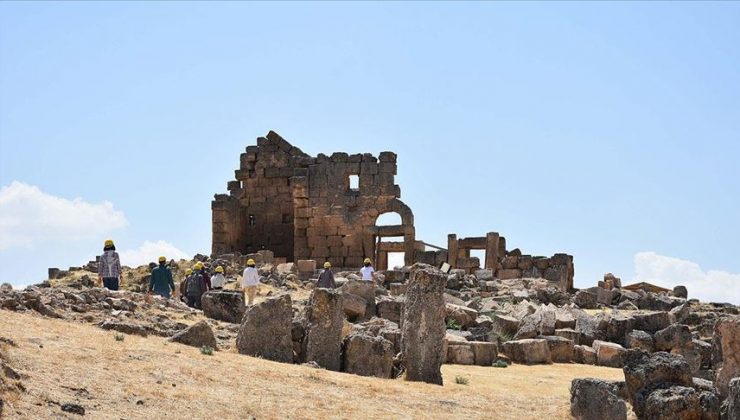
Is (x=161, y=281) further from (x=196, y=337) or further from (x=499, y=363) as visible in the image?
(x=499, y=363)

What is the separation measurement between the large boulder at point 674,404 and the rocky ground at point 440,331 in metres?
0.01

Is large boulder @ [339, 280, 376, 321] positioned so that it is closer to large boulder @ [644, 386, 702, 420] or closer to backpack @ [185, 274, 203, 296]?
backpack @ [185, 274, 203, 296]

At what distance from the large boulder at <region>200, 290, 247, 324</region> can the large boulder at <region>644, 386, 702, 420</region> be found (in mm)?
7956

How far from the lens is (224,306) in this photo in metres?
18.6

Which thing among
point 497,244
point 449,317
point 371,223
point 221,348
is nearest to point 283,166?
point 371,223

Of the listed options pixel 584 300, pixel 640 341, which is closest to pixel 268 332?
pixel 640 341

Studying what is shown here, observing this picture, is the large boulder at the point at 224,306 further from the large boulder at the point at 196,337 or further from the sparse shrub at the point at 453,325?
the sparse shrub at the point at 453,325

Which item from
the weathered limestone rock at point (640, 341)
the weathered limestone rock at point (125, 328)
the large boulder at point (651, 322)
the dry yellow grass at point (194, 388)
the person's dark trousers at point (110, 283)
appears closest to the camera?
the dry yellow grass at point (194, 388)

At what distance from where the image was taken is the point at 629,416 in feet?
43.2

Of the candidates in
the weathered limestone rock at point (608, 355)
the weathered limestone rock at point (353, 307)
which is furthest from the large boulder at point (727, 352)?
the weathered limestone rock at point (353, 307)

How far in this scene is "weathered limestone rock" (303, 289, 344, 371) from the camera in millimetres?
15977

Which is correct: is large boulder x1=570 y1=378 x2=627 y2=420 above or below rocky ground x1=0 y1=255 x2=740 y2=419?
below

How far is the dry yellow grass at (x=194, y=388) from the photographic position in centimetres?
1147

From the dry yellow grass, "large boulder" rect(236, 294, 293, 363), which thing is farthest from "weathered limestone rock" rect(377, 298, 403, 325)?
"large boulder" rect(236, 294, 293, 363)
